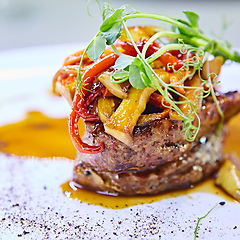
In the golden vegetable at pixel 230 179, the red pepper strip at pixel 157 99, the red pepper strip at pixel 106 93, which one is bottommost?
the golden vegetable at pixel 230 179

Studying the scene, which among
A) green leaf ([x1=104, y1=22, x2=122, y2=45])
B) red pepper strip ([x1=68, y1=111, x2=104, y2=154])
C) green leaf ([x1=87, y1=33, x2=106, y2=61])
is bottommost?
red pepper strip ([x1=68, y1=111, x2=104, y2=154])

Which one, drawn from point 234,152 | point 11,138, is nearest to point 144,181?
point 234,152

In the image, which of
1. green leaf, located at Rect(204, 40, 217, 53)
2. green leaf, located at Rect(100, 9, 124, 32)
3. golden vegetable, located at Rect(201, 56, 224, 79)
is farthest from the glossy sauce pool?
green leaf, located at Rect(204, 40, 217, 53)

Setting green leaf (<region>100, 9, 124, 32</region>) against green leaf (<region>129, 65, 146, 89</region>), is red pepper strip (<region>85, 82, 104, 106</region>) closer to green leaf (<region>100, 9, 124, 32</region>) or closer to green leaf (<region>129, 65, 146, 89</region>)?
green leaf (<region>129, 65, 146, 89</region>)

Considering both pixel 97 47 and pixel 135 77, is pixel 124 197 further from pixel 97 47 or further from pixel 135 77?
pixel 97 47

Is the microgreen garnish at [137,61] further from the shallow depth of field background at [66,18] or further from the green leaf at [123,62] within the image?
the shallow depth of field background at [66,18]

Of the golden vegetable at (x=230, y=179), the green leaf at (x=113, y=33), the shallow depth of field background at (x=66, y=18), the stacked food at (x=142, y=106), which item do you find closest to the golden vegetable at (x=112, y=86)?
the stacked food at (x=142, y=106)
